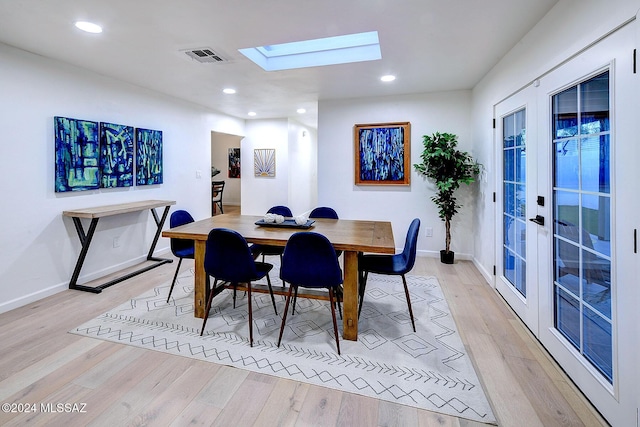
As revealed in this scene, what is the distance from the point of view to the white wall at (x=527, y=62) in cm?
165

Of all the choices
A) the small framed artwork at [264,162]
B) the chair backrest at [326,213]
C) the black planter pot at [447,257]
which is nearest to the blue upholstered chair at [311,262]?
the chair backrest at [326,213]

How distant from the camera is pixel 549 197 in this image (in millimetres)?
Result: 2199

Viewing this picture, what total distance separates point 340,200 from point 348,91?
1.60 m

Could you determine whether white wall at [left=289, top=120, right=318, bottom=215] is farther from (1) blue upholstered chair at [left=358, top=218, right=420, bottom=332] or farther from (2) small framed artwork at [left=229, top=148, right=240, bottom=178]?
(1) blue upholstered chair at [left=358, top=218, right=420, bottom=332]

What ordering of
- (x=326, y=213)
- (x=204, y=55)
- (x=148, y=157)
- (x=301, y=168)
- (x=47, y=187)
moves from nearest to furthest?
1. (x=204, y=55)
2. (x=47, y=187)
3. (x=326, y=213)
4. (x=148, y=157)
5. (x=301, y=168)

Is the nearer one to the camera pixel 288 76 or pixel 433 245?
pixel 288 76

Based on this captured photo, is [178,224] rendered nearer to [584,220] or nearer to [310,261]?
[310,261]

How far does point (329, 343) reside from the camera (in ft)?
7.71

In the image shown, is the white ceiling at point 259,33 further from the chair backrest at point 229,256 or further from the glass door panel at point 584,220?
the chair backrest at point 229,256

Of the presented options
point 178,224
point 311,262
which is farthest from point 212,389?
point 178,224

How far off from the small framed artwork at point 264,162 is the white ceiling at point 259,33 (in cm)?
281

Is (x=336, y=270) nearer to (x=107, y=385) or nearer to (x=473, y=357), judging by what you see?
(x=473, y=357)

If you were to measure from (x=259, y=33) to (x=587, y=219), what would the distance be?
2578 millimetres

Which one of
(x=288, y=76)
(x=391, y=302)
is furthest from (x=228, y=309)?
(x=288, y=76)
